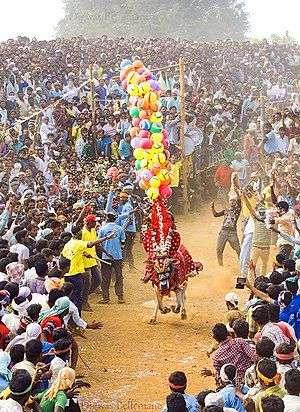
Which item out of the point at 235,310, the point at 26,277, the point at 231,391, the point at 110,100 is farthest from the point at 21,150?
the point at 231,391

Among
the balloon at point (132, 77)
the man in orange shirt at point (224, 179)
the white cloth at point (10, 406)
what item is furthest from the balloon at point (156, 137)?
the white cloth at point (10, 406)

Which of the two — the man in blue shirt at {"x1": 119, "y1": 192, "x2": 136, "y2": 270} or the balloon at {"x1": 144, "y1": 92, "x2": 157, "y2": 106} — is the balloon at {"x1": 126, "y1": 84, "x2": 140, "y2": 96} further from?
the man in blue shirt at {"x1": 119, "y1": 192, "x2": 136, "y2": 270}

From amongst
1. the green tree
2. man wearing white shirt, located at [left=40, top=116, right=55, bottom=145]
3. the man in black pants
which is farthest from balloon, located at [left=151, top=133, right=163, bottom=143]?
the green tree

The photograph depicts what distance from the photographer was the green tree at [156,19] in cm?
4131

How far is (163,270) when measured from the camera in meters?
10.6

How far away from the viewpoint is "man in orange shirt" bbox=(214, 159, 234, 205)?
1670 centimetres

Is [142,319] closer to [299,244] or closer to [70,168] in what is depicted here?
[299,244]

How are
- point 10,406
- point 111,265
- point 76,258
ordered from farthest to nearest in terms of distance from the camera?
point 111,265, point 76,258, point 10,406

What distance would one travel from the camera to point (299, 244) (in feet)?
30.7

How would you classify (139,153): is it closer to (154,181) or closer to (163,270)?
(154,181)

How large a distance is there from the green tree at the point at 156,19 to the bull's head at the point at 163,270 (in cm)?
3178

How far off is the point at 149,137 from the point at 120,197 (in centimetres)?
259

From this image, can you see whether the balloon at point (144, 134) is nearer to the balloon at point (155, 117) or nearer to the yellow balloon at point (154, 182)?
the balloon at point (155, 117)

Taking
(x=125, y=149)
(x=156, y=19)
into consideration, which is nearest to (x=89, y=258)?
(x=125, y=149)
